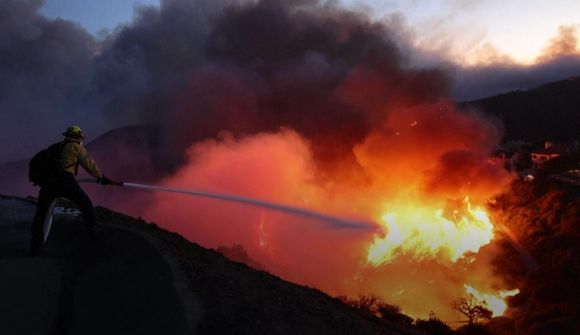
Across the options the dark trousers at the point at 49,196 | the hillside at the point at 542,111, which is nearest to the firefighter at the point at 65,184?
the dark trousers at the point at 49,196

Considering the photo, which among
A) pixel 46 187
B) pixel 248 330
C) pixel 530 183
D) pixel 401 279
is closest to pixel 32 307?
pixel 46 187

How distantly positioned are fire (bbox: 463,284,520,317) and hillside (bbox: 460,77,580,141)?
86.2 meters

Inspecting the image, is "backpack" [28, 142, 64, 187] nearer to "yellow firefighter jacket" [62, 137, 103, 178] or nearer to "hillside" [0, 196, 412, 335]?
"yellow firefighter jacket" [62, 137, 103, 178]

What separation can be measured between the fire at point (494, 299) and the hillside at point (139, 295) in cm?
2881

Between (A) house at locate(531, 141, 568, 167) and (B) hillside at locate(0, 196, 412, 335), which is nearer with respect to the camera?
(B) hillside at locate(0, 196, 412, 335)

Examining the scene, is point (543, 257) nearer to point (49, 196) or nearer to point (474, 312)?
point (474, 312)

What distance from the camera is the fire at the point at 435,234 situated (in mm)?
40594

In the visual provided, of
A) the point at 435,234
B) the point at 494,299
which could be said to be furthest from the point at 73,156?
the point at 435,234

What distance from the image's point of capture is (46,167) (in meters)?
7.58

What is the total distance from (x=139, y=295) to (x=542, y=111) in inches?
5743

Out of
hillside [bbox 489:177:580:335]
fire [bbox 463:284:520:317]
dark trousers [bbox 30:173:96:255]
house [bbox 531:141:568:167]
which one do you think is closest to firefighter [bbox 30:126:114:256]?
dark trousers [bbox 30:173:96:255]

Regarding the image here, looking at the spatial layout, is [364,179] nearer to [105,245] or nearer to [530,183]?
[530,183]

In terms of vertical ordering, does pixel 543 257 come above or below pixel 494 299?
above

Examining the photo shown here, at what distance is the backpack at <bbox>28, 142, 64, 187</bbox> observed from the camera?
757cm
